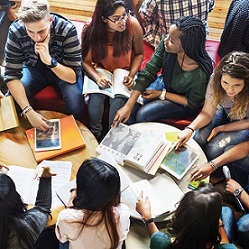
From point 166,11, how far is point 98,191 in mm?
1565

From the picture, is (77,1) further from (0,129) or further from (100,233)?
(100,233)

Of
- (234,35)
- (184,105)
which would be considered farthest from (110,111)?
(234,35)

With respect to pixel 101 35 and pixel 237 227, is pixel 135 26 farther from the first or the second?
pixel 237 227

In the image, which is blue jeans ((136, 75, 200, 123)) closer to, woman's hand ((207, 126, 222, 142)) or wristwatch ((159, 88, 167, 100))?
wristwatch ((159, 88, 167, 100))

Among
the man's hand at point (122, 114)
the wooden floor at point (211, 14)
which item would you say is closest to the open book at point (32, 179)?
the man's hand at point (122, 114)

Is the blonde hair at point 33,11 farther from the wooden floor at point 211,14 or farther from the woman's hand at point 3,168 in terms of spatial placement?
the wooden floor at point 211,14

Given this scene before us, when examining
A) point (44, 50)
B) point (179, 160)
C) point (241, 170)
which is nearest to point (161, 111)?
point (179, 160)

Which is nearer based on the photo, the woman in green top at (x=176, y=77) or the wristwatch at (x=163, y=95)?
the woman in green top at (x=176, y=77)

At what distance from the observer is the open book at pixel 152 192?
5.90ft

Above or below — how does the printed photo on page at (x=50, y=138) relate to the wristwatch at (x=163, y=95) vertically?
below

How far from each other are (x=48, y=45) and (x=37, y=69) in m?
0.25

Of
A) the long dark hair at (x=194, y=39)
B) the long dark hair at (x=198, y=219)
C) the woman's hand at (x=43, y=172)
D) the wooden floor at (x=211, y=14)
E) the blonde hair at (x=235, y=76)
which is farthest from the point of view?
the wooden floor at (x=211, y=14)

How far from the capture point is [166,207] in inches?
71.9

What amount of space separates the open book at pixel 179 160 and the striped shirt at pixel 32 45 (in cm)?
82
